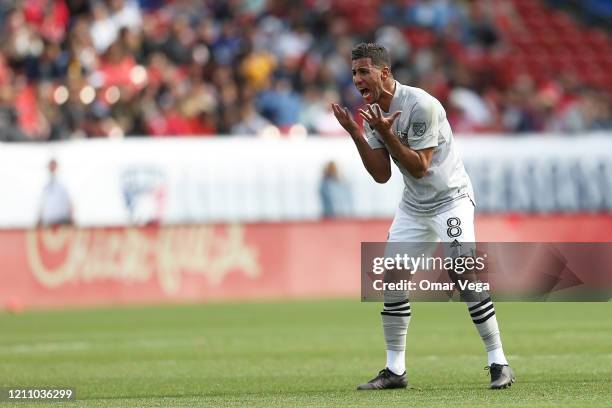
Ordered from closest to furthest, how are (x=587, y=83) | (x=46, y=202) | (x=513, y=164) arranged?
(x=46, y=202) < (x=513, y=164) < (x=587, y=83)

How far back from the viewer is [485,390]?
32.5 feet

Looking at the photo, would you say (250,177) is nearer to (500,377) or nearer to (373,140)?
(373,140)

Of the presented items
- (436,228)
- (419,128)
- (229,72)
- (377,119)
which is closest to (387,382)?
(436,228)

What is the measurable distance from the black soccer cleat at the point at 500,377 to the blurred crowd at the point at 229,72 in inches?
514

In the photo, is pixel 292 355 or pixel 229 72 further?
pixel 229 72

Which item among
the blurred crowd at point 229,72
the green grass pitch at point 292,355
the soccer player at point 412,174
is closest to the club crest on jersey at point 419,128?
the soccer player at point 412,174

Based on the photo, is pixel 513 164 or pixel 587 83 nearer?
pixel 513 164

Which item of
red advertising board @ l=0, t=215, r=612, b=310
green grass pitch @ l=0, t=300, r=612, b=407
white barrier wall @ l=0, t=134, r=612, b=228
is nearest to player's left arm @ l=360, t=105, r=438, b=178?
green grass pitch @ l=0, t=300, r=612, b=407

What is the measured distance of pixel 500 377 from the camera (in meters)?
9.93

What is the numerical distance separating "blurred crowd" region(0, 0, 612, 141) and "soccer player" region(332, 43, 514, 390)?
12.4 metres

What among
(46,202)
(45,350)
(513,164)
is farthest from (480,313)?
(513,164)

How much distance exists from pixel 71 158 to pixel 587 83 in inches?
490

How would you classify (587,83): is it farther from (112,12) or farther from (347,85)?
(112,12)

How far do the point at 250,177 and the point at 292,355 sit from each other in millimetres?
9634
